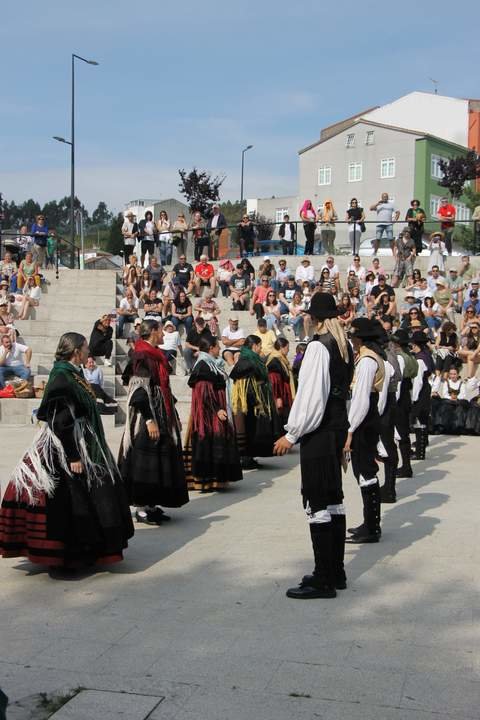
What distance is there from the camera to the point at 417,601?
20.2 feet

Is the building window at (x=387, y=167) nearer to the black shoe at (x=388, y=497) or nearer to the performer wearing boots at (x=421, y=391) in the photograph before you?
the performer wearing boots at (x=421, y=391)

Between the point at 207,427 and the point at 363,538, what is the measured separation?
278cm

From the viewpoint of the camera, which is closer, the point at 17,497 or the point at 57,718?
the point at 57,718

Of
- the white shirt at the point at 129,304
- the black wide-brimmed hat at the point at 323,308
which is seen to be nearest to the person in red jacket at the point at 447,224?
the white shirt at the point at 129,304

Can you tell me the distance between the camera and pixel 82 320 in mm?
21125

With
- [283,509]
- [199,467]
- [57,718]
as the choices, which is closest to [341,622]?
[57,718]

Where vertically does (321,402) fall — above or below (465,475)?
above

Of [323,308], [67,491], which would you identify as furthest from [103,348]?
[323,308]

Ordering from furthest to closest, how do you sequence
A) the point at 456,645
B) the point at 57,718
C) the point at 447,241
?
the point at 447,241
the point at 456,645
the point at 57,718

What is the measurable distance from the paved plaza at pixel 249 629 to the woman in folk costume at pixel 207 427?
1.48m

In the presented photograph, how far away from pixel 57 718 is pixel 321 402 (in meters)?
2.70

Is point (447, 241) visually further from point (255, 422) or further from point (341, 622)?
point (341, 622)

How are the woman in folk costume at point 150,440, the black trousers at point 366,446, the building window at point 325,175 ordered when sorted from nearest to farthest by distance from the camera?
1. the black trousers at point 366,446
2. the woman in folk costume at point 150,440
3. the building window at point 325,175

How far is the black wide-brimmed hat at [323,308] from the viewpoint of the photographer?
6352 mm
